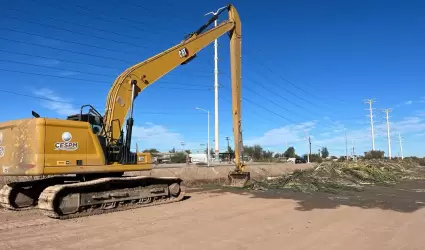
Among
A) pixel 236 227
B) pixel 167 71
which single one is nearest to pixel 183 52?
pixel 167 71

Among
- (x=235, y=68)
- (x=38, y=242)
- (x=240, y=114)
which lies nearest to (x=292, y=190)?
Result: (x=240, y=114)

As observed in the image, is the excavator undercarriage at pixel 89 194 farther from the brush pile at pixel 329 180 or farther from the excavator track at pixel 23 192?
the brush pile at pixel 329 180

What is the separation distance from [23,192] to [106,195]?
10.1 ft

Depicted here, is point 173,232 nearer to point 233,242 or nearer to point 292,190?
point 233,242

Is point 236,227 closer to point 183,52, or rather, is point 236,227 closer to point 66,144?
point 66,144

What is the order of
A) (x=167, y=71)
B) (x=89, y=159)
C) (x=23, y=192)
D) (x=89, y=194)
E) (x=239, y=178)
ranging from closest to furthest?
(x=89, y=194) < (x=89, y=159) < (x=23, y=192) < (x=167, y=71) < (x=239, y=178)

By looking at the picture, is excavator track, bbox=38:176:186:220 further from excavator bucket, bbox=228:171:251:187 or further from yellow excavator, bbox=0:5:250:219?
excavator bucket, bbox=228:171:251:187

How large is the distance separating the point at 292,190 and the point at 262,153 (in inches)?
3455

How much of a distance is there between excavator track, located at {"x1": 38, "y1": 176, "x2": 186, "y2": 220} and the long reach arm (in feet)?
4.96

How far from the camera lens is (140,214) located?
36.4 ft

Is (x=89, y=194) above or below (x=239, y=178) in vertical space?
below

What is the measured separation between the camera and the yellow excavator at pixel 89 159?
10.7 meters

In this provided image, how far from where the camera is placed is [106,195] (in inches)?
464

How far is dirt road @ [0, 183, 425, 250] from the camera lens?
7.50 metres
